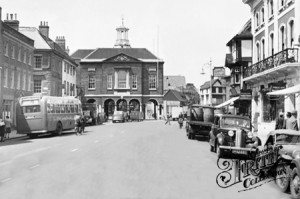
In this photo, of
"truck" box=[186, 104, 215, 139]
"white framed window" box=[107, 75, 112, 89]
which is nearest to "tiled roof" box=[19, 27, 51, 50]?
"truck" box=[186, 104, 215, 139]

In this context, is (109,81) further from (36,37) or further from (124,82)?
(36,37)

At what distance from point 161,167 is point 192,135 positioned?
1515 centimetres

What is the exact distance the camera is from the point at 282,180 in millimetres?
9625

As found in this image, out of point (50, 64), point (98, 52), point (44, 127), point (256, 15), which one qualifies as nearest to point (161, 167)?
point (44, 127)

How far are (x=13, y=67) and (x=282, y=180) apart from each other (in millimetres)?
34008

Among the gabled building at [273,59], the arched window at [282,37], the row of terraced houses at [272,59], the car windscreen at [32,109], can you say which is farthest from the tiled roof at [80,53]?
the arched window at [282,37]

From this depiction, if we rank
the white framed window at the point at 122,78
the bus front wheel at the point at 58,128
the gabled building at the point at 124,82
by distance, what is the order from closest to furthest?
the bus front wheel at the point at 58,128
the gabled building at the point at 124,82
the white framed window at the point at 122,78

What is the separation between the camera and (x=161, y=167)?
13.1 m

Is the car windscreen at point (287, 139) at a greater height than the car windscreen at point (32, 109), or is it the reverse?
the car windscreen at point (32, 109)

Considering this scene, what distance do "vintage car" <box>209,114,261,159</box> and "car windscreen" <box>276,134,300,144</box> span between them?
0.73 meters

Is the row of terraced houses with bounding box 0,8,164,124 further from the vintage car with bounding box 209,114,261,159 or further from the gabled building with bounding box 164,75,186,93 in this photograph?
the gabled building with bounding box 164,75,186,93

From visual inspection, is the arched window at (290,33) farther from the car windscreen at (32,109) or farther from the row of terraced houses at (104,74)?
the row of terraced houses at (104,74)

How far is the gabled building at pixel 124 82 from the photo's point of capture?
87.3 m

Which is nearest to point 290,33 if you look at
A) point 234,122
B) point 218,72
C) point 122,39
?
point 234,122
